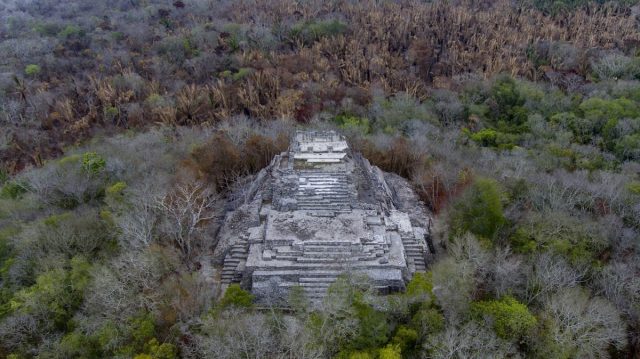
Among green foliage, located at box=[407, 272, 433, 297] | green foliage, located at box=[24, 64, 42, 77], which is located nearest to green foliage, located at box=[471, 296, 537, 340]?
green foliage, located at box=[407, 272, 433, 297]

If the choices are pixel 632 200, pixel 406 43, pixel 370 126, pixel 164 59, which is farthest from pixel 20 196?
pixel 406 43

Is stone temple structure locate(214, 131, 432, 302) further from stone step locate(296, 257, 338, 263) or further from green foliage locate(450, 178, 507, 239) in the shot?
green foliage locate(450, 178, 507, 239)

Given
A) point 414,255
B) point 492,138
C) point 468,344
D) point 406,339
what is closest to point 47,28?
point 492,138

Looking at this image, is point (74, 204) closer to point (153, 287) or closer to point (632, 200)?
point (153, 287)

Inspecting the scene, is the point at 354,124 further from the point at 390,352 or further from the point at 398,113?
the point at 390,352

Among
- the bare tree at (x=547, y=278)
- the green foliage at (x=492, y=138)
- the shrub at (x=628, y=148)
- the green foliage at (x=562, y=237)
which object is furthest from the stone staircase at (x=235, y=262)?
the shrub at (x=628, y=148)

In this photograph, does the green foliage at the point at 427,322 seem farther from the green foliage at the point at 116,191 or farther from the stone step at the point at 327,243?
the green foliage at the point at 116,191
